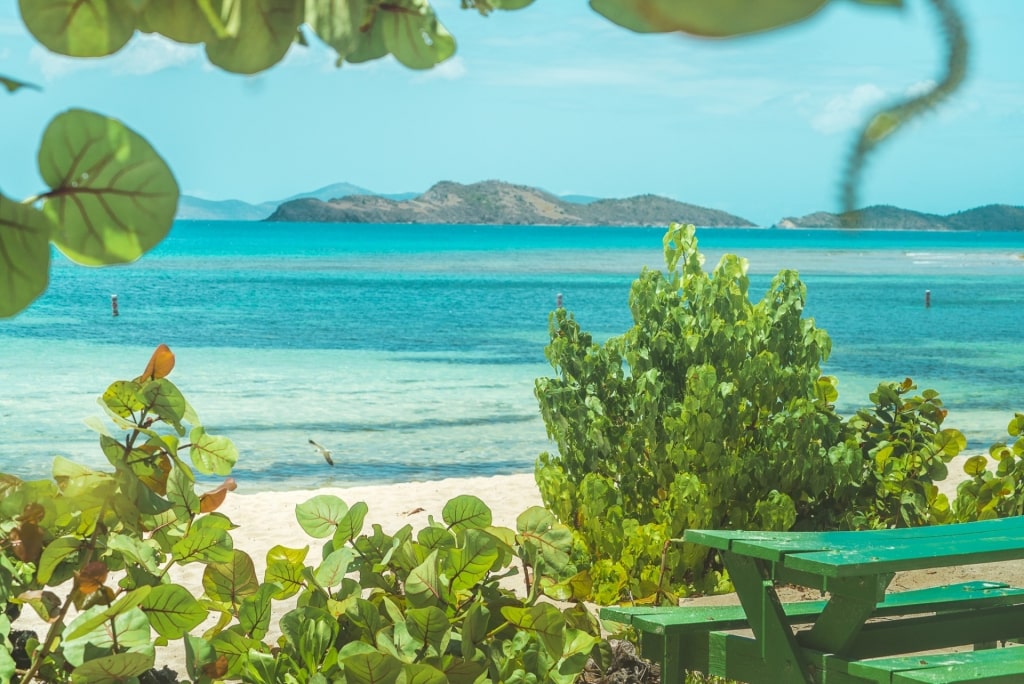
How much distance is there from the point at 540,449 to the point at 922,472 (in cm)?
734

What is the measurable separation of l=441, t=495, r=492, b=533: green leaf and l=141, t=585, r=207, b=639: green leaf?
2.27ft

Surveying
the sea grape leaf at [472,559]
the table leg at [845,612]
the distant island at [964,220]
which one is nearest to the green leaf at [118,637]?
the sea grape leaf at [472,559]

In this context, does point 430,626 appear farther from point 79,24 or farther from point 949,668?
point 79,24

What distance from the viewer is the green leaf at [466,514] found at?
2.54m

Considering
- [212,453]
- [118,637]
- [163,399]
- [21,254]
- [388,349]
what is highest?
[21,254]

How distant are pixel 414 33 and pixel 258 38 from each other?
3.9 inches

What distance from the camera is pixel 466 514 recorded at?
2541 mm

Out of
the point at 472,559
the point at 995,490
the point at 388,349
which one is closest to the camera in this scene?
the point at 472,559

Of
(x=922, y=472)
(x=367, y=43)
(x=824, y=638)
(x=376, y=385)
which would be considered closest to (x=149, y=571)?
(x=824, y=638)

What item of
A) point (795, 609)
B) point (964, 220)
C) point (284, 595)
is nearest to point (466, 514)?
point (284, 595)

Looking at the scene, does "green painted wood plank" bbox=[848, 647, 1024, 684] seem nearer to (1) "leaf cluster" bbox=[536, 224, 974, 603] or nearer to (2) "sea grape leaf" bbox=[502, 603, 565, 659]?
(2) "sea grape leaf" bbox=[502, 603, 565, 659]

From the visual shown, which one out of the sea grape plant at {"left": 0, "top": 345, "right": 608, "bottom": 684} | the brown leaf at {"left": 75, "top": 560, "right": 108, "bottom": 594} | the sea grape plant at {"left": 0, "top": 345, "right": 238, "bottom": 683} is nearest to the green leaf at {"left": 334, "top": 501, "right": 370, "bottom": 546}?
the sea grape plant at {"left": 0, "top": 345, "right": 608, "bottom": 684}

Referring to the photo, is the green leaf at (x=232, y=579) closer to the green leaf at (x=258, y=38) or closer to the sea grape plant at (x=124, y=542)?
the sea grape plant at (x=124, y=542)

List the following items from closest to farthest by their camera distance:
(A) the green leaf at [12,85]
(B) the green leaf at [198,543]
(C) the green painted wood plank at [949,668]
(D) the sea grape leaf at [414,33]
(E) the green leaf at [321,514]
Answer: (A) the green leaf at [12,85], (D) the sea grape leaf at [414,33], (B) the green leaf at [198,543], (C) the green painted wood plank at [949,668], (E) the green leaf at [321,514]
